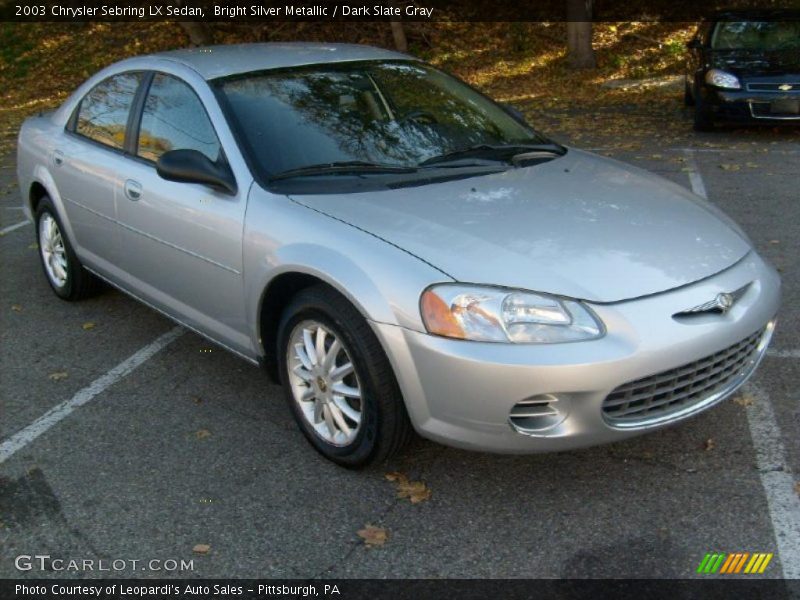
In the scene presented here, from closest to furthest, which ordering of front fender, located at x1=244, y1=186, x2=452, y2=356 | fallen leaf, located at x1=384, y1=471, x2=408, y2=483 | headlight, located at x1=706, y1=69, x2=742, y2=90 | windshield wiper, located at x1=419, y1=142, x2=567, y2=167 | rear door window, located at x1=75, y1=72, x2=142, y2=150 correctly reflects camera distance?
1. front fender, located at x1=244, y1=186, x2=452, y2=356
2. fallen leaf, located at x1=384, y1=471, x2=408, y2=483
3. windshield wiper, located at x1=419, y1=142, x2=567, y2=167
4. rear door window, located at x1=75, y1=72, x2=142, y2=150
5. headlight, located at x1=706, y1=69, x2=742, y2=90

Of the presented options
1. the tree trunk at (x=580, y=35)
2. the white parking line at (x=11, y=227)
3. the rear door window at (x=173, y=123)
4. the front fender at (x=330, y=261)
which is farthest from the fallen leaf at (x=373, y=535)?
the tree trunk at (x=580, y=35)

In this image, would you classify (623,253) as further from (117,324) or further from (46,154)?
(46,154)

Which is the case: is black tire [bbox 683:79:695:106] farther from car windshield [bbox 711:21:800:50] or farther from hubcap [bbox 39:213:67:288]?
hubcap [bbox 39:213:67:288]

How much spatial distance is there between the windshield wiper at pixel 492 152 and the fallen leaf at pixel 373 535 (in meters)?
1.65

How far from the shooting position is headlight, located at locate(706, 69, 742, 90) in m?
10.5

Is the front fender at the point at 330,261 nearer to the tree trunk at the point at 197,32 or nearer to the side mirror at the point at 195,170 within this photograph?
the side mirror at the point at 195,170

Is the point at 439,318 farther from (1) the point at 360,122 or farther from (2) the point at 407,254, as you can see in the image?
(1) the point at 360,122

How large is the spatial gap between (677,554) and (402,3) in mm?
18745

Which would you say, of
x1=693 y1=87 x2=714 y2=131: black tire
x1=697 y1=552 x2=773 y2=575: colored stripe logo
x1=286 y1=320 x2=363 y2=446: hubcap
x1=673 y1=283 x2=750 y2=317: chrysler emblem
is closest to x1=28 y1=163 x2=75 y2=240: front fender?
x1=286 y1=320 x2=363 y2=446: hubcap

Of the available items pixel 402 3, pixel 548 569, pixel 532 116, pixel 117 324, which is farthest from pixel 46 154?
pixel 402 3

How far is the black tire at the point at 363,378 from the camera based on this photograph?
3.38 meters

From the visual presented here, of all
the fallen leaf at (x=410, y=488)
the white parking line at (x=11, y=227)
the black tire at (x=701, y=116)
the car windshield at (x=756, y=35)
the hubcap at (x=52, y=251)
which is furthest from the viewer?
the car windshield at (x=756, y=35)

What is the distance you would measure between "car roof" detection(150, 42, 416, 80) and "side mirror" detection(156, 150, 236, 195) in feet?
1.94

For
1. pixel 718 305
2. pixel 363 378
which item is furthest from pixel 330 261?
pixel 718 305
